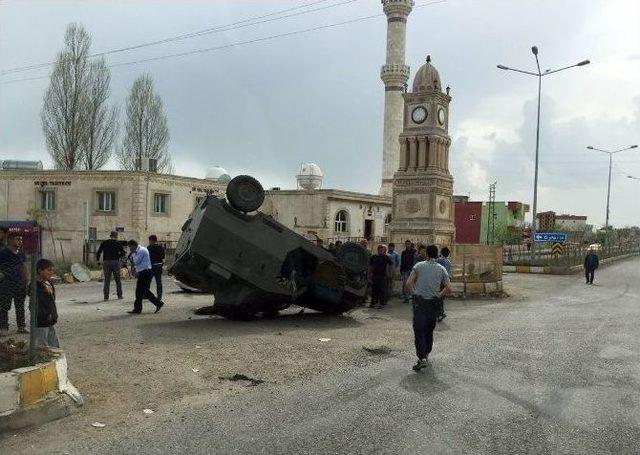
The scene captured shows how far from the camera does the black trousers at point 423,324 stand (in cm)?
775

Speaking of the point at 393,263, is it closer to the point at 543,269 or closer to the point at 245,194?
the point at 245,194

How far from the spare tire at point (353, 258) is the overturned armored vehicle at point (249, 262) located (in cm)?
18

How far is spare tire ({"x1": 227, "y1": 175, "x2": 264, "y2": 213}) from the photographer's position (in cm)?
1126

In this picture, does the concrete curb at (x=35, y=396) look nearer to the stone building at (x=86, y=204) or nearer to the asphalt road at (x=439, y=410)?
the asphalt road at (x=439, y=410)

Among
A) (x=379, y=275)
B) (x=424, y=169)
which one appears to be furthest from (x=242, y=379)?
(x=424, y=169)

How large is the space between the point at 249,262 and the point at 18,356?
18.0 ft

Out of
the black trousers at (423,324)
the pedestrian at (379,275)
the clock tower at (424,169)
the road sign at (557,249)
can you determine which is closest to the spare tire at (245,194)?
the pedestrian at (379,275)

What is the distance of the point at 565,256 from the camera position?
30.6 metres

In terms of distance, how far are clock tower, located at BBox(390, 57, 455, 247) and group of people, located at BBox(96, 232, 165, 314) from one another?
39.8ft

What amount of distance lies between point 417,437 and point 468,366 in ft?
9.92

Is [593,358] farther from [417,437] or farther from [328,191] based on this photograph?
[328,191]

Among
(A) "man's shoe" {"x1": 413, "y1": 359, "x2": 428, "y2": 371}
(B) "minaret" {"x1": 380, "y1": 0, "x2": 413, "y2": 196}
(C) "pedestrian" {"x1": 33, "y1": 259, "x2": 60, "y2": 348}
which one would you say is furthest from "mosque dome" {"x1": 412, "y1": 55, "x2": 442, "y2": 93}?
(B) "minaret" {"x1": 380, "y1": 0, "x2": 413, "y2": 196}

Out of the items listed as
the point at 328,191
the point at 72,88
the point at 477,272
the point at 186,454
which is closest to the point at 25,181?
the point at 72,88

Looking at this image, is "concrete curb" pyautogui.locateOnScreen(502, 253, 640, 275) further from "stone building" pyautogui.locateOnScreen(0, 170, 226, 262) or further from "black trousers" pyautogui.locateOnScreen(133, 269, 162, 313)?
"black trousers" pyautogui.locateOnScreen(133, 269, 162, 313)
